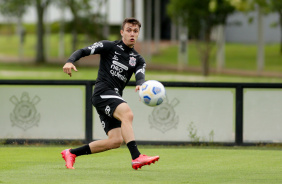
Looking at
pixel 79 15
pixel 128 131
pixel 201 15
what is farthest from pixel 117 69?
pixel 79 15

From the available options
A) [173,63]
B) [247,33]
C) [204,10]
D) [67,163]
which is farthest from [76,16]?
[67,163]

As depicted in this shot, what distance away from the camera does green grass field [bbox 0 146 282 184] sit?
755cm

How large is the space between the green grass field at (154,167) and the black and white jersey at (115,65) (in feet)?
3.63

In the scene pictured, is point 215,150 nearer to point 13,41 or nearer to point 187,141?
point 187,141

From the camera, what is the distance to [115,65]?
26.8 ft

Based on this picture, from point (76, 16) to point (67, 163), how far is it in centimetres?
3994

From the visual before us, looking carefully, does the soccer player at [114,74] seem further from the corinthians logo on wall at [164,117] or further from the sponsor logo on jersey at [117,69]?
the corinthians logo on wall at [164,117]

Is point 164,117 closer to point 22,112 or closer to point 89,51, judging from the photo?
point 22,112

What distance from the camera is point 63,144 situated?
1194 centimetres

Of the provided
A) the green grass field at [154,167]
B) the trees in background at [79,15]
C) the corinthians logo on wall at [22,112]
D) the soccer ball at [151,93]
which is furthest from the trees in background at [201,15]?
the soccer ball at [151,93]

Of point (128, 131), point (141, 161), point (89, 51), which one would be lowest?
point (141, 161)

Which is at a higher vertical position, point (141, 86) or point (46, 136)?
point (141, 86)

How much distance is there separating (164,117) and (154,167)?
10.9 feet

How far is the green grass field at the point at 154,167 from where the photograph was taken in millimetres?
7547
